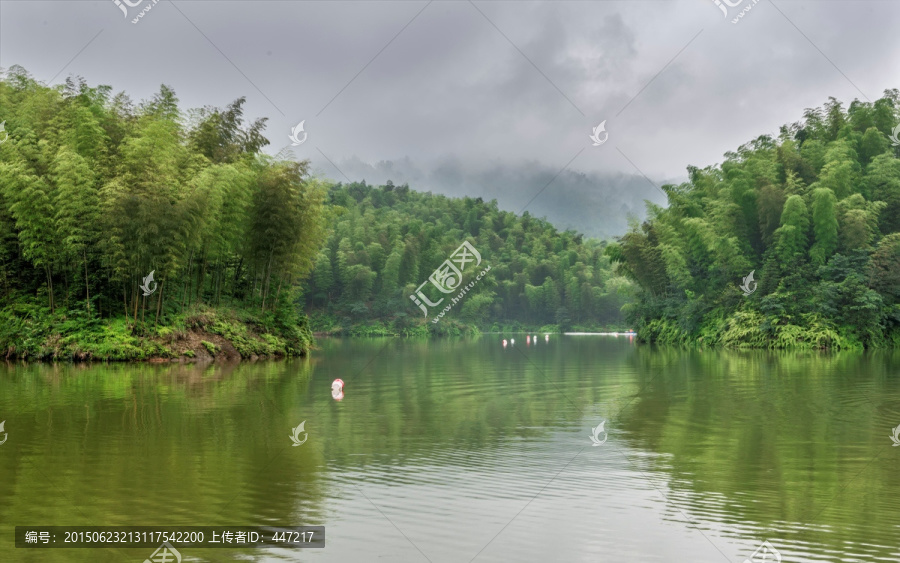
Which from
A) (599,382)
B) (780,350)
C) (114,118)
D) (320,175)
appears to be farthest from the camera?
(780,350)

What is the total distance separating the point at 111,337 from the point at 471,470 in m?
18.6

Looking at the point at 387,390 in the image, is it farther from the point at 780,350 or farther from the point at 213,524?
the point at 780,350

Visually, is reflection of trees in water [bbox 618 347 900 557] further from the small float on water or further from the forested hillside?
the forested hillside

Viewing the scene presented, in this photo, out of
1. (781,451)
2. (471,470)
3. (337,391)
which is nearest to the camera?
(471,470)

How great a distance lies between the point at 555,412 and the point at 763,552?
7678mm

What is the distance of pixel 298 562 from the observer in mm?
5328

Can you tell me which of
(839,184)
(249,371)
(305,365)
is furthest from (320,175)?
(839,184)

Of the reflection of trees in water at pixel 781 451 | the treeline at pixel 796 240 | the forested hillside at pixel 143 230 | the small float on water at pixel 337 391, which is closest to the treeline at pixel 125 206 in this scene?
the forested hillside at pixel 143 230

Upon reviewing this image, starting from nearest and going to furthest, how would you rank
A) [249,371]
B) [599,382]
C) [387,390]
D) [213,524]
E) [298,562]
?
1. [298,562]
2. [213,524]
3. [387,390]
4. [599,382]
5. [249,371]

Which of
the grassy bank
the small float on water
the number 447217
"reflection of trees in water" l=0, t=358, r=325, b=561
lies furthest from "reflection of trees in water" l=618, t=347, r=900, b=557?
the grassy bank

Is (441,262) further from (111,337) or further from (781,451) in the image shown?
Result: (781,451)

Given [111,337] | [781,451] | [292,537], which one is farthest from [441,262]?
[292,537]

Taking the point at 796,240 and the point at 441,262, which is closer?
the point at 796,240

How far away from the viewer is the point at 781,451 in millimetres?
9273
